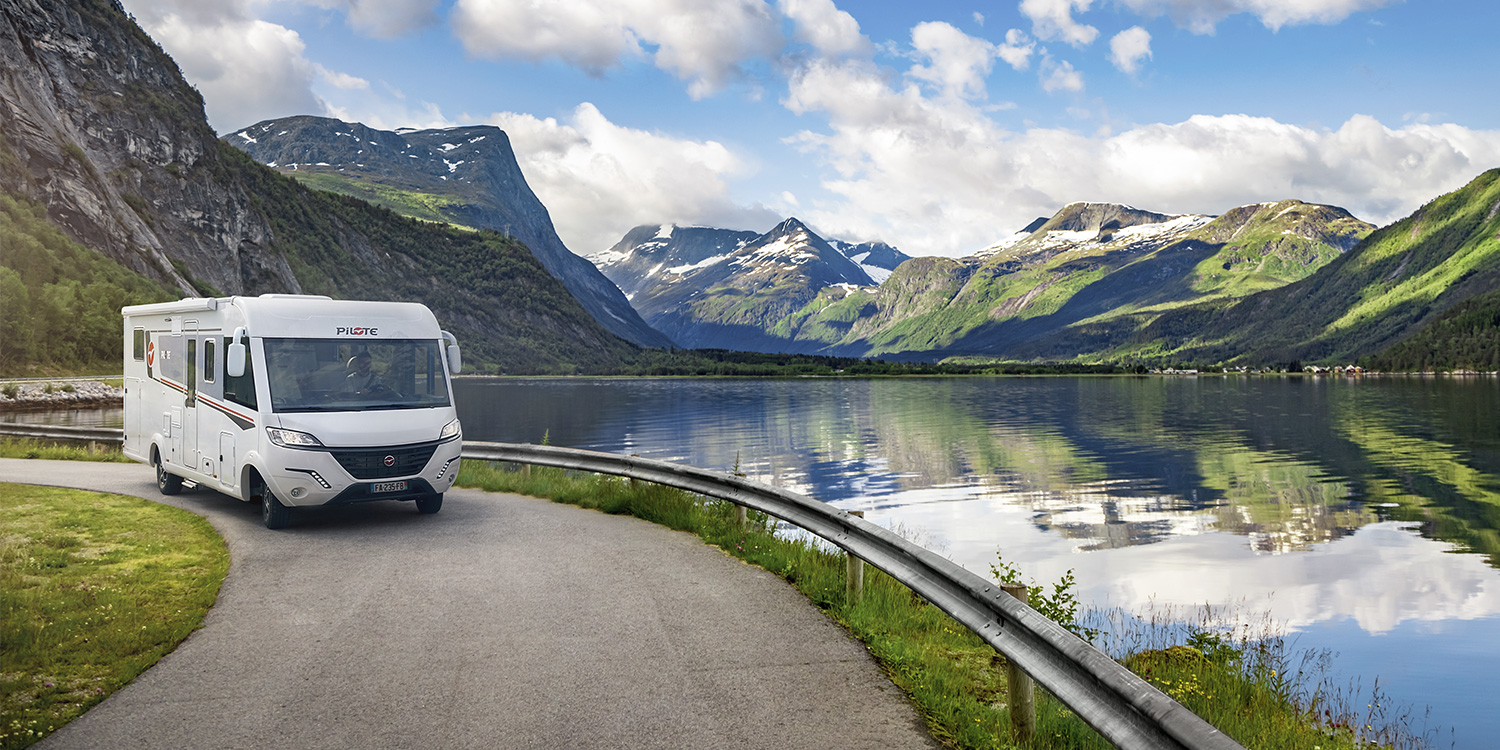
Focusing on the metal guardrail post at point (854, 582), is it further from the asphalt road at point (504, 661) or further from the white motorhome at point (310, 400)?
the white motorhome at point (310, 400)

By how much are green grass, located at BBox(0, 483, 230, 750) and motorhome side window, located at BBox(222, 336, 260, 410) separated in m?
2.06

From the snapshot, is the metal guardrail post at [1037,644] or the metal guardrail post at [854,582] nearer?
the metal guardrail post at [1037,644]

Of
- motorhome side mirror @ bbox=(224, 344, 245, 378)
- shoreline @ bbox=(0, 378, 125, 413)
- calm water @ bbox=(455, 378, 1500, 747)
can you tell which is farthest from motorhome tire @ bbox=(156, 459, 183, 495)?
shoreline @ bbox=(0, 378, 125, 413)

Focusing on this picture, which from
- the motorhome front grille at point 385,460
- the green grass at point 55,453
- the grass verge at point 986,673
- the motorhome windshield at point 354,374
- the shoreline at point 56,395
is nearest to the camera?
the grass verge at point 986,673

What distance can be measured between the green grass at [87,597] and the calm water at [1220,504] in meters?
13.7

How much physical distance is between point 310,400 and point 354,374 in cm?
89

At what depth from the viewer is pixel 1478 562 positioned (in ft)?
68.7

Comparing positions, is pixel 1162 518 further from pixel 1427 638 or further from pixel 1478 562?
pixel 1427 638

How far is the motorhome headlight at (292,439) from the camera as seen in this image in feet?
45.0

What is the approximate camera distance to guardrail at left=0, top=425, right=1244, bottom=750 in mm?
4586

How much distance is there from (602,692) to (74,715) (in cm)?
376

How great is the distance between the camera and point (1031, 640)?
6066 millimetres

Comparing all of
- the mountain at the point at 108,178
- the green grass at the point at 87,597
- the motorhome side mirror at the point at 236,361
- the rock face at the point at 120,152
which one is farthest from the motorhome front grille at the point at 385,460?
the rock face at the point at 120,152

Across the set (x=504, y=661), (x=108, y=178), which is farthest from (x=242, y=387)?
(x=108, y=178)
